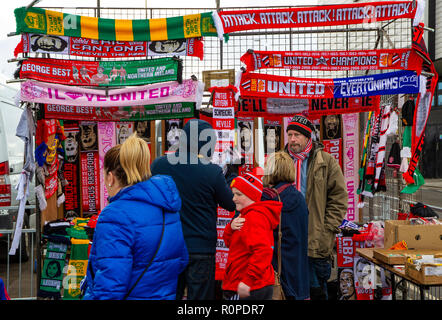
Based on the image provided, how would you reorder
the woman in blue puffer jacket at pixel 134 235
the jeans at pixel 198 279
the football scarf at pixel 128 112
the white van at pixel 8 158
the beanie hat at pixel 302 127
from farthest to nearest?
the white van at pixel 8 158 → the football scarf at pixel 128 112 → the beanie hat at pixel 302 127 → the jeans at pixel 198 279 → the woman in blue puffer jacket at pixel 134 235

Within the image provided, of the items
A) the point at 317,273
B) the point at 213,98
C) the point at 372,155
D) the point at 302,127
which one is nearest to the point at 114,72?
the point at 213,98

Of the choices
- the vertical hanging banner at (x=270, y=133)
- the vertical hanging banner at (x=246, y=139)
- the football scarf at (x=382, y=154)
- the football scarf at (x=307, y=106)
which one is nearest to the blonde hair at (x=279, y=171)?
the vertical hanging banner at (x=246, y=139)

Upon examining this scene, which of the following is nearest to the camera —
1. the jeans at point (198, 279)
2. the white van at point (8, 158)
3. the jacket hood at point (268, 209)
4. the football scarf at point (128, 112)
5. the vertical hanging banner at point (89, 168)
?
the jacket hood at point (268, 209)

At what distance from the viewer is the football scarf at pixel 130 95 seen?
16.7ft

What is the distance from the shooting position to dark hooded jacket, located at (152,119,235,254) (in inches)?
139

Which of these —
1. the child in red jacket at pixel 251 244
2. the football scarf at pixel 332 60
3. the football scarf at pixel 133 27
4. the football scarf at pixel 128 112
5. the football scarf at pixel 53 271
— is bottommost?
the football scarf at pixel 53 271

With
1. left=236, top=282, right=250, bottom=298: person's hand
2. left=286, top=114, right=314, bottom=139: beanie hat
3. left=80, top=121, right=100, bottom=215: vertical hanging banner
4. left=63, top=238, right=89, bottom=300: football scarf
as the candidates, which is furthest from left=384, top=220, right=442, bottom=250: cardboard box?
left=80, top=121, right=100, bottom=215: vertical hanging banner

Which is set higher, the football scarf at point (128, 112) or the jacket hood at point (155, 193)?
the football scarf at point (128, 112)

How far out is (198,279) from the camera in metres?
3.43

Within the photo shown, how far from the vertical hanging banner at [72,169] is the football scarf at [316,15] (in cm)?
264

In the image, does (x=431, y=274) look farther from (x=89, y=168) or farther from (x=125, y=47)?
(x=89, y=168)

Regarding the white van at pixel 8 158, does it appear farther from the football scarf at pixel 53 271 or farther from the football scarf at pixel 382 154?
the football scarf at pixel 382 154

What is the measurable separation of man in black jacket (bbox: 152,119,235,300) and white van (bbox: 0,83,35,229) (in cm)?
467
